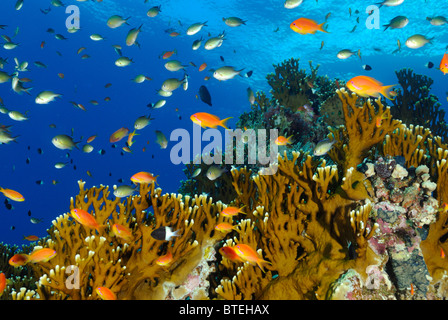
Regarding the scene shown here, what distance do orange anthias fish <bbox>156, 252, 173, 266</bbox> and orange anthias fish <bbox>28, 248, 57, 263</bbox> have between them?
1384mm

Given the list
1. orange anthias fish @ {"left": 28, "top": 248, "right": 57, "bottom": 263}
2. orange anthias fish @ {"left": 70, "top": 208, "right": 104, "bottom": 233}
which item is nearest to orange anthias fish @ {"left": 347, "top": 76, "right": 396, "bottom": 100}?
orange anthias fish @ {"left": 70, "top": 208, "right": 104, "bottom": 233}

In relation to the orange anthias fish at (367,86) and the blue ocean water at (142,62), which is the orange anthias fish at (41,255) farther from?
the blue ocean water at (142,62)

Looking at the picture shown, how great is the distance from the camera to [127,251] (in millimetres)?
3553

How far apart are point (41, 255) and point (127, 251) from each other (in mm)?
1039

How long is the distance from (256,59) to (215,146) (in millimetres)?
38315

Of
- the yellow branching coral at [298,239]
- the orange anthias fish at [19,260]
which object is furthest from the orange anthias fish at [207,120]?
the orange anthias fish at [19,260]

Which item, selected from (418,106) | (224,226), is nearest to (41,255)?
(224,226)

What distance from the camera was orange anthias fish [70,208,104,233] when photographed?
3305 mm

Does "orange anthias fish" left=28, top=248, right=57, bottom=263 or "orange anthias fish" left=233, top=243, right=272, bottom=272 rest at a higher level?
"orange anthias fish" left=233, top=243, right=272, bottom=272

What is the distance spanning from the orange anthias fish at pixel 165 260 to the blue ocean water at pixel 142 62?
15997 millimetres

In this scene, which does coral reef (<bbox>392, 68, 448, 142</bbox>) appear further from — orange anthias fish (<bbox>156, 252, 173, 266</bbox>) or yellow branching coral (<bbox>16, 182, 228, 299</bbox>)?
orange anthias fish (<bbox>156, 252, 173, 266</bbox>)

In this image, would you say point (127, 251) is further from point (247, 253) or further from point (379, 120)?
point (379, 120)
